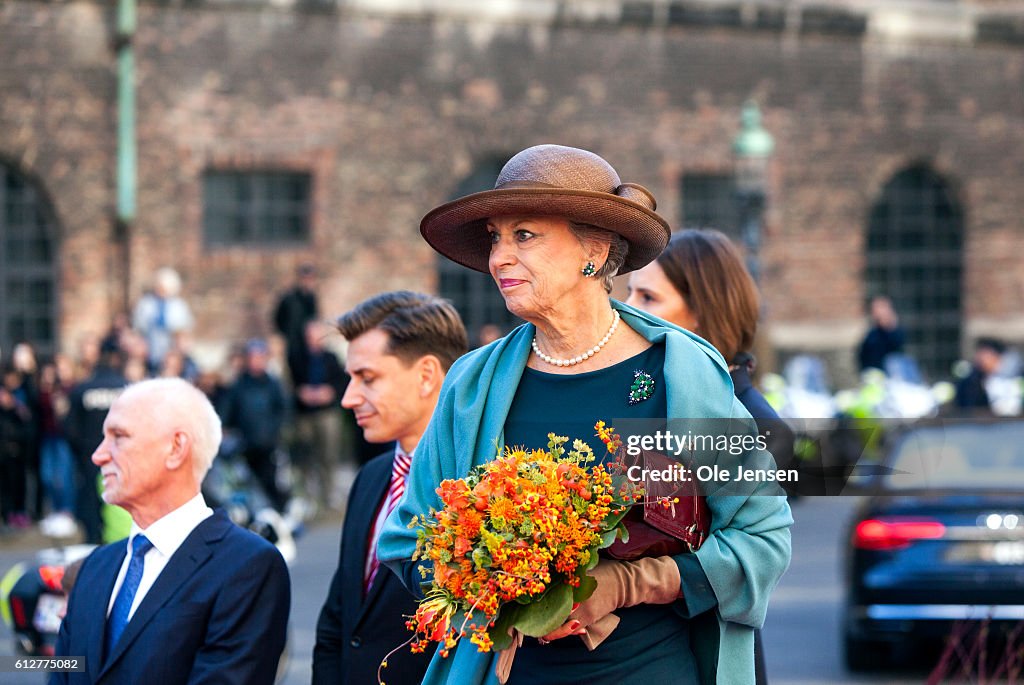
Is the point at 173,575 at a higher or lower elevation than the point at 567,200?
lower

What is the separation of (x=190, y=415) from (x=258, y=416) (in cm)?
1103

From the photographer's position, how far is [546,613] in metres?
3.11

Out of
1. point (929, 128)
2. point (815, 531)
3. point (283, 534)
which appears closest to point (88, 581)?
point (283, 534)

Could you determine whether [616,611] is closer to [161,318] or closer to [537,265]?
[537,265]

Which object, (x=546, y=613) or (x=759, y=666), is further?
(x=759, y=666)

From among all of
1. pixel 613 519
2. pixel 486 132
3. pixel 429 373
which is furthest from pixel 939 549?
pixel 486 132

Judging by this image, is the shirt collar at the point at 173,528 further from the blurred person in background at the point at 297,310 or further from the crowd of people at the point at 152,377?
the blurred person in background at the point at 297,310

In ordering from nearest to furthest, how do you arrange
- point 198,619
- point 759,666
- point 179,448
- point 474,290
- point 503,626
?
point 503,626 → point 198,619 → point 759,666 → point 179,448 → point 474,290

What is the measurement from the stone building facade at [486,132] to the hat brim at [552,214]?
1819 centimetres

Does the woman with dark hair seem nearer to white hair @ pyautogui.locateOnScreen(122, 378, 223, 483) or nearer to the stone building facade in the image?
white hair @ pyautogui.locateOnScreen(122, 378, 223, 483)

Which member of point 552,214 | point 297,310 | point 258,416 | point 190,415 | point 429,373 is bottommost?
point 190,415

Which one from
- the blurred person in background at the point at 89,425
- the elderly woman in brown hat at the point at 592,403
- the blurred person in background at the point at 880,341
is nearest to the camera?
the elderly woman in brown hat at the point at 592,403

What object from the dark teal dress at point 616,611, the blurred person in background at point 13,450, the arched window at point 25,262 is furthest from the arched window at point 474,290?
the dark teal dress at point 616,611

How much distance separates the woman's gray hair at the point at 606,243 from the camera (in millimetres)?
3584
